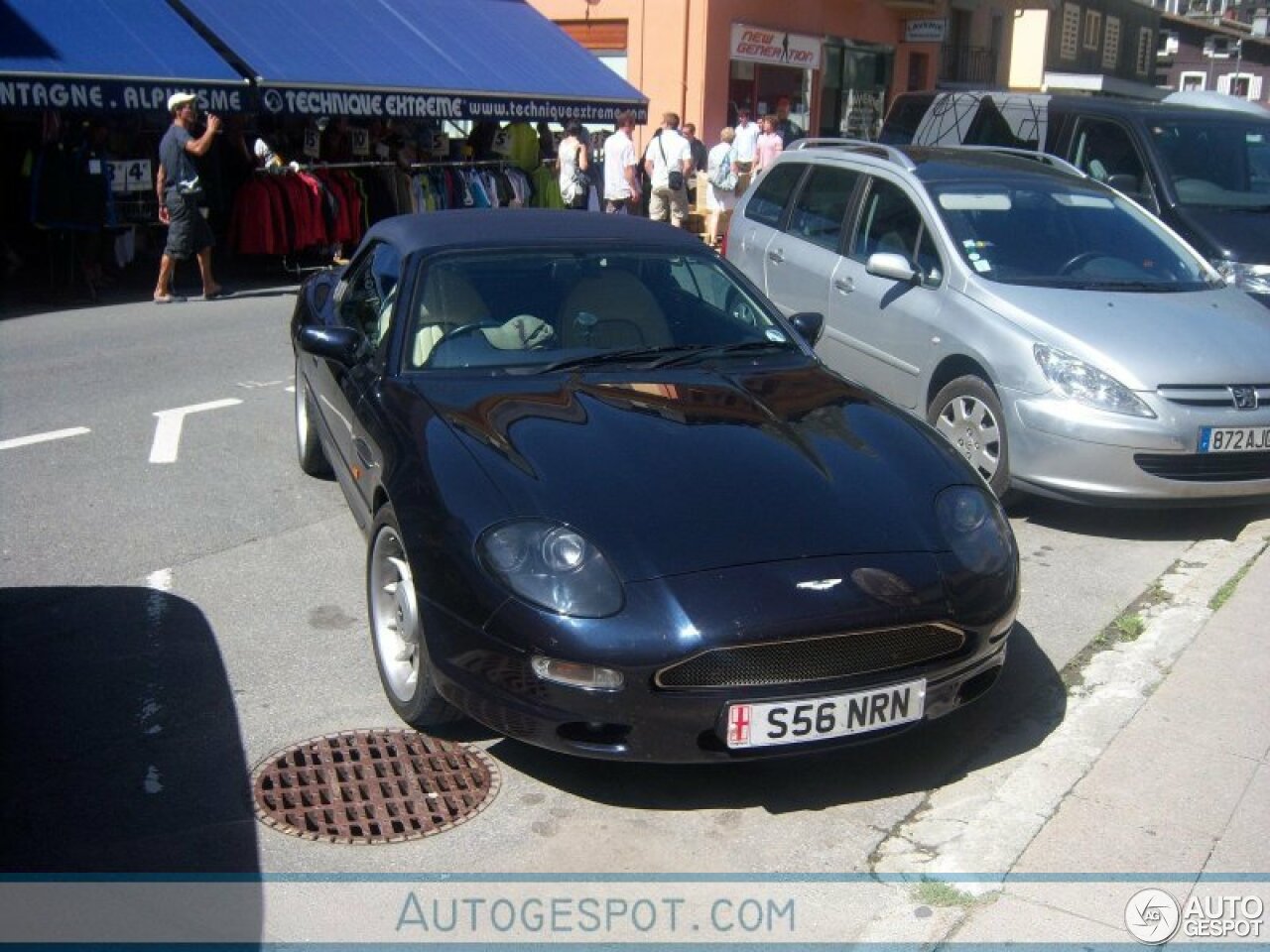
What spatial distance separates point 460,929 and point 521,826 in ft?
1.64

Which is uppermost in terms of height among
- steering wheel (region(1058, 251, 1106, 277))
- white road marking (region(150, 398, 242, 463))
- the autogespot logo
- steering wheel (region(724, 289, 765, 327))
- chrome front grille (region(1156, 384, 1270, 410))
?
steering wheel (region(1058, 251, 1106, 277))

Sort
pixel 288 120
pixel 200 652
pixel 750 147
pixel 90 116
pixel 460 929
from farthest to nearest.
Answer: pixel 750 147 → pixel 288 120 → pixel 90 116 → pixel 200 652 → pixel 460 929

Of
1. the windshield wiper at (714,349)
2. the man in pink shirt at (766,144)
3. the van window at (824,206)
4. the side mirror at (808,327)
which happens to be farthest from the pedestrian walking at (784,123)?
the windshield wiper at (714,349)

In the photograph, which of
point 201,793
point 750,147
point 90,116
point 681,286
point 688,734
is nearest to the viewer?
point 688,734

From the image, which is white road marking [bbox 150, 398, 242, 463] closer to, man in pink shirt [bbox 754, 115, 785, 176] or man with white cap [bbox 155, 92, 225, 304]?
man with white cap [bbox 155, 92, 225, 304]

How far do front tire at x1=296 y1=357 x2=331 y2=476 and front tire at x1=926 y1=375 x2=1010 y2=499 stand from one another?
313 centimetres

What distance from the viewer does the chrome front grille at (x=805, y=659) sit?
3639 millimetres

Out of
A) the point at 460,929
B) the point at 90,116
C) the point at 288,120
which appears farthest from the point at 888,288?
the point at 288,120

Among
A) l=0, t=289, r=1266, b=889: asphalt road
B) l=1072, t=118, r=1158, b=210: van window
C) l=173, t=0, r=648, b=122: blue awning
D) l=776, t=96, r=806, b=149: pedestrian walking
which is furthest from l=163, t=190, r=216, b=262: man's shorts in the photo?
l=776, t=96, r=806, b=149: pedestrian walking

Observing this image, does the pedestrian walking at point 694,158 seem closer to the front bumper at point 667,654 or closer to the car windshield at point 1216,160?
the car windshield at point 1216,160

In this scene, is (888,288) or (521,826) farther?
(888,288)

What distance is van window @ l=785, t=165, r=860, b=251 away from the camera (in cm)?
823

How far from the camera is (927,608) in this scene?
3.85m

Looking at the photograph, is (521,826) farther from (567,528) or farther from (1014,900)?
(1014,900)
